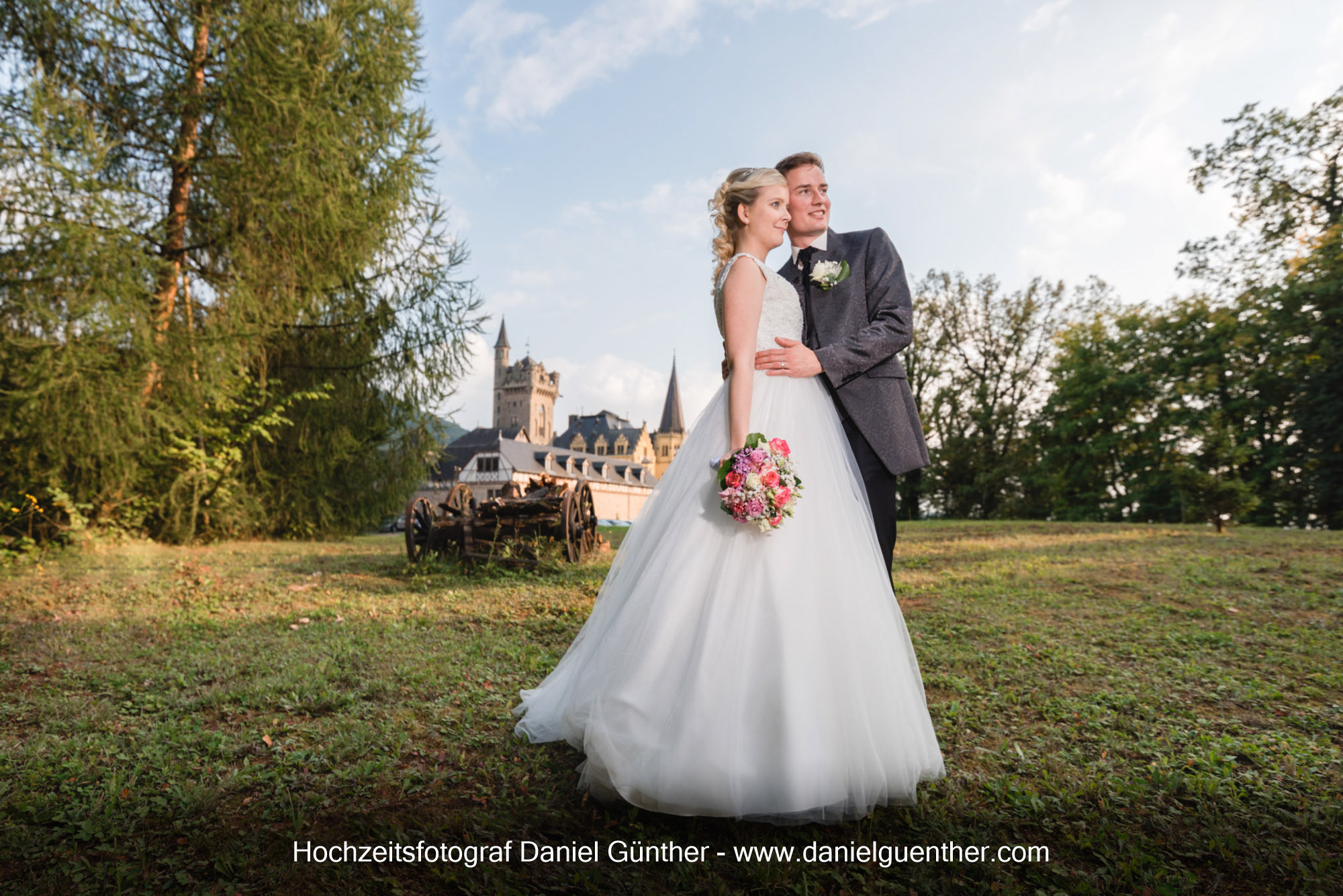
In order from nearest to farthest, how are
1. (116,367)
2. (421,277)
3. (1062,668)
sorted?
(1062,668), (116,367), (421,277)

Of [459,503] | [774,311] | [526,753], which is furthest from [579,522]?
[774,311]

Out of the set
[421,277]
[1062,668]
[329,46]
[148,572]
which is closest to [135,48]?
[329,46]

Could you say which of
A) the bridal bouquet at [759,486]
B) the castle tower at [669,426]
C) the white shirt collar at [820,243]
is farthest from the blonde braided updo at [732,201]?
the castle tower at [669,426]

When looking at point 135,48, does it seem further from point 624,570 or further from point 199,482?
point 624,570

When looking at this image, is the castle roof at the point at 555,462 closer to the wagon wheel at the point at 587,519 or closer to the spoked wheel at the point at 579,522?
the wagon wheel at the point at 587,519

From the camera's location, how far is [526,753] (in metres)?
2.72

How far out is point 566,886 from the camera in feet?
6.06

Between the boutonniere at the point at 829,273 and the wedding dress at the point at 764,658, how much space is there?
0.44 feet

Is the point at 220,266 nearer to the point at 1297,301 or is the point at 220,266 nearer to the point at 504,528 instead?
the point at 504,528

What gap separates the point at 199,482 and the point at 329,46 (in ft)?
24.6

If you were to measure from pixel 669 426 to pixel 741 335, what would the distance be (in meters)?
85.9

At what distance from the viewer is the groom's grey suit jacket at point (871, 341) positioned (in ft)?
8.20

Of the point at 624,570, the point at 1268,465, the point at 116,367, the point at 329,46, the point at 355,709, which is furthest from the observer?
the point at 1268,465

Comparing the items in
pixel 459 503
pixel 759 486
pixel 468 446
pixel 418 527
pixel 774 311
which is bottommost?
pixel 418 527
